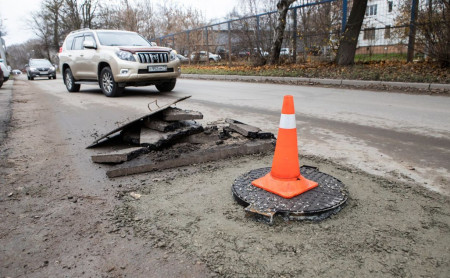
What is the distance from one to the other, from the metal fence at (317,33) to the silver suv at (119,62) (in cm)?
797

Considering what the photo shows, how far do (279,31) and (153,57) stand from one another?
8970 mm

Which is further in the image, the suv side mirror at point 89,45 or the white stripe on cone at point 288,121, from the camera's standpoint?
the suv side mirror at point 89,45

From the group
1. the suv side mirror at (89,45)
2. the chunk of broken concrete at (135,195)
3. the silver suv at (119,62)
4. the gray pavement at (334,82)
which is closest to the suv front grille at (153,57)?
the silver suv at (119,62)

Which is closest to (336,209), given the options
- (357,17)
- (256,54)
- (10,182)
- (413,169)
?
(413,169)

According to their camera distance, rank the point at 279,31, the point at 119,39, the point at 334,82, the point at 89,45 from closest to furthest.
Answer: the point at 89,45
the point at 119,39
the point at 334,82
the point at 279,31

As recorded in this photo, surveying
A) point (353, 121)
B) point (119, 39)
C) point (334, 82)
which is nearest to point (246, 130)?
point (353, 121)

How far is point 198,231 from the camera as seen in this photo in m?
2.11

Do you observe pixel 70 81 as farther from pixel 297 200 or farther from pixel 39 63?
pixel 39 63

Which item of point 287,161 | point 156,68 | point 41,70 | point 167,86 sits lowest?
point 287,161

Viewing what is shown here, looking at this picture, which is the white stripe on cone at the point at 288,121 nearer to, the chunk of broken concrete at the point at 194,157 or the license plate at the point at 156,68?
the chunk of broken concrete at the point at 194,157

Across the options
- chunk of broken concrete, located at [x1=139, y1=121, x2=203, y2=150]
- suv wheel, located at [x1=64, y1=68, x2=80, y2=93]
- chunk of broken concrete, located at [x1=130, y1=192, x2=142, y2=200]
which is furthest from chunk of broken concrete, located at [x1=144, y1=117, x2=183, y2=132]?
suv wheel, located at [x1=64, y1=68, x2=80, y2=93]

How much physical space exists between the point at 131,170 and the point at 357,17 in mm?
12566

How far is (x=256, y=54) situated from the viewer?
1723cm

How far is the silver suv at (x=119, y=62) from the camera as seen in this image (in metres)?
8.64
